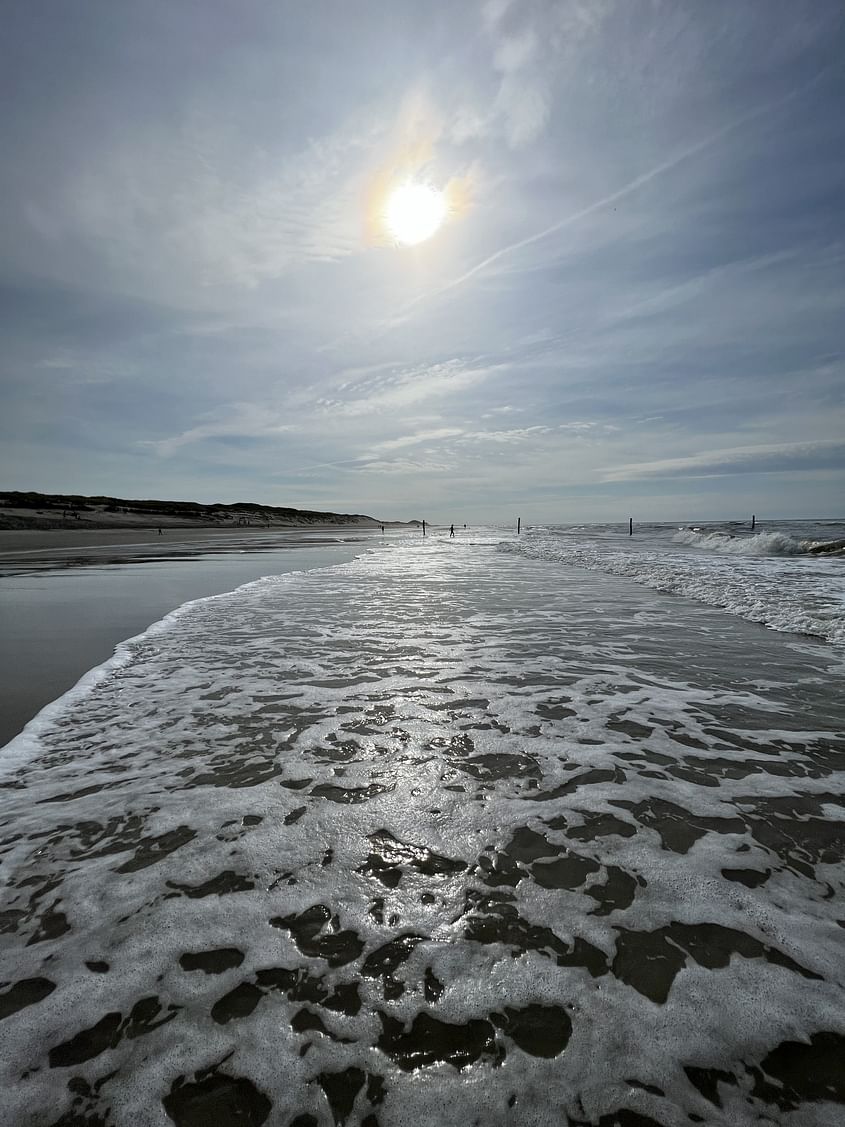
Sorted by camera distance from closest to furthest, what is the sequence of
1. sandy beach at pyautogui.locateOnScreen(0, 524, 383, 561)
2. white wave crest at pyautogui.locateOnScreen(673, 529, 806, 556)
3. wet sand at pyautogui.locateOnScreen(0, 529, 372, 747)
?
wet sand at pyautogui.locateOnScreen(0, 529, 372, 747) → sandy beach at pyautogui.locateOnScreen(0, 524, 383, 561) → white wave crest at pyautogui.locateOnScreen(673, 529, 806, 556)

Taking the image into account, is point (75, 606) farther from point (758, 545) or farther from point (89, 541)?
point (758, 545)

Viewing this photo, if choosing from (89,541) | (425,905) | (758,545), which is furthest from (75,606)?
(758,545)

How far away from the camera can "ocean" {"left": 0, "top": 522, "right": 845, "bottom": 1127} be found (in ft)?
6.35

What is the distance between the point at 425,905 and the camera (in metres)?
2.80

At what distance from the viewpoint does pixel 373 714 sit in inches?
219

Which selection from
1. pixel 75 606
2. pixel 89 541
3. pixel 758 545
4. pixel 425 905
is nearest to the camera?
pixel 425 905

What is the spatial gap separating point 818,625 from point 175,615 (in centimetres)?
1273

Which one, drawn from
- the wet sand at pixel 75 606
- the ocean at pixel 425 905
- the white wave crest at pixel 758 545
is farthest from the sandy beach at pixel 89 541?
the white wave crest at pixel 758 545

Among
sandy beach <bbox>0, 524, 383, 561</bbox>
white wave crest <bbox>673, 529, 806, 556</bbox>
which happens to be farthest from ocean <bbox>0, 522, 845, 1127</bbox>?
white wave crest <bbox>673, 529, 806, 556</bbox>

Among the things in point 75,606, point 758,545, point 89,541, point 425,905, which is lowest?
point 425,905

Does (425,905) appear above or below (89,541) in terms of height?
below

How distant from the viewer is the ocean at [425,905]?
1.94m

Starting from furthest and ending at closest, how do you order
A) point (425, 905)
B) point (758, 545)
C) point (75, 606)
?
point (758, 545), point (75, 606), point (425, 905)

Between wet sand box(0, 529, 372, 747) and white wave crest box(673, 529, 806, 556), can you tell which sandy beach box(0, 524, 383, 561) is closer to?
wet sand box(0, 529, 372, 747)
